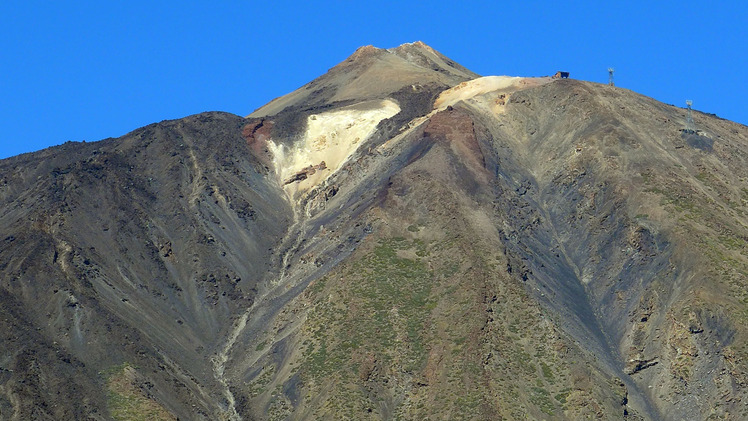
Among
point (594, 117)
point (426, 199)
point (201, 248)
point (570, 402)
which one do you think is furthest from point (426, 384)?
point (594, 117)

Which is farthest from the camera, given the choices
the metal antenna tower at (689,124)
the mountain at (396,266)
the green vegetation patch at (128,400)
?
the metal antenna tower at (689,124)

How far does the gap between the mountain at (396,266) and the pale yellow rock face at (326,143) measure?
→ 0.40 meters

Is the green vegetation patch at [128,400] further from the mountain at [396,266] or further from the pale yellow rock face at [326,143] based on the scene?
the pale yellow rock face at [326,143]

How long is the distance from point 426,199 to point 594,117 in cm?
2933

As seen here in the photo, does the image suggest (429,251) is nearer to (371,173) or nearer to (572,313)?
(572,313)

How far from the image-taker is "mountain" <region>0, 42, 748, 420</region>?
368 feet

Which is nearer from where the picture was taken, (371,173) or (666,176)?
(666,176)

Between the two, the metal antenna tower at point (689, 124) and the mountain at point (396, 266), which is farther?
the metal antenna tower at point (689, 124)

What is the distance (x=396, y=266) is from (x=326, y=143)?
4534cm

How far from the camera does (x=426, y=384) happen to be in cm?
11181

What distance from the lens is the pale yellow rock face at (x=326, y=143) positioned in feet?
531

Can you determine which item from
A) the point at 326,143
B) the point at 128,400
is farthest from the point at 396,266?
the point at 326,143

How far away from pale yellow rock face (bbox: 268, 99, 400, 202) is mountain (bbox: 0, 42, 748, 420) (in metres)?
0.40

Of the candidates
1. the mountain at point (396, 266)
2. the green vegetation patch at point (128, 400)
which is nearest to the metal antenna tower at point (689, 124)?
the mountain at point (396, 266)
